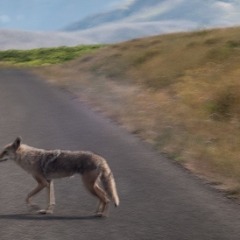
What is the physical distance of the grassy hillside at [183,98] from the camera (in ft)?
34.5

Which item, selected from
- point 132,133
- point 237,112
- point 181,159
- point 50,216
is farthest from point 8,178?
point 237,112

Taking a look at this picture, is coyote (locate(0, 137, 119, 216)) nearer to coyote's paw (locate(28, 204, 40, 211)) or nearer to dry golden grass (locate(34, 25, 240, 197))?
coyote's paw (locate(28, 204, 40, 211))

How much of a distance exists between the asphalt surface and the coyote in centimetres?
27

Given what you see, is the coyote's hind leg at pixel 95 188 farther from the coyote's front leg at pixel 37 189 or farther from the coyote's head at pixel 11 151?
the coyote's head at pixel 11 151

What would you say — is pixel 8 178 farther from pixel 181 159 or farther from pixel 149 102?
pixel 149 102

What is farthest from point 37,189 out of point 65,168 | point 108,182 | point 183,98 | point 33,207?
point 183,98

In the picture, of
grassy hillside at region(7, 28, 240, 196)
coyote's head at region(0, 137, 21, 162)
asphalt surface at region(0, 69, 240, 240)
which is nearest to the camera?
asphalt surface at region(0, 69, 240, 240)

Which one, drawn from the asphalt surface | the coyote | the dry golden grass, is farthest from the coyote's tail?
the dry golden grass

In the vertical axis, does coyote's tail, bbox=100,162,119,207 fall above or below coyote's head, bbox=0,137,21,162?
below

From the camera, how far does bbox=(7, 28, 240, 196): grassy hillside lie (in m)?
10.5

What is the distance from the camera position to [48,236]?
6.26m

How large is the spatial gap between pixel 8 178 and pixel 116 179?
174cm

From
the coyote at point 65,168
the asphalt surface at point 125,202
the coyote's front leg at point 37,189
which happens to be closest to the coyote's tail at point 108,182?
the coyote at point 65,168

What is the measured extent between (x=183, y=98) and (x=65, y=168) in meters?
11.0
